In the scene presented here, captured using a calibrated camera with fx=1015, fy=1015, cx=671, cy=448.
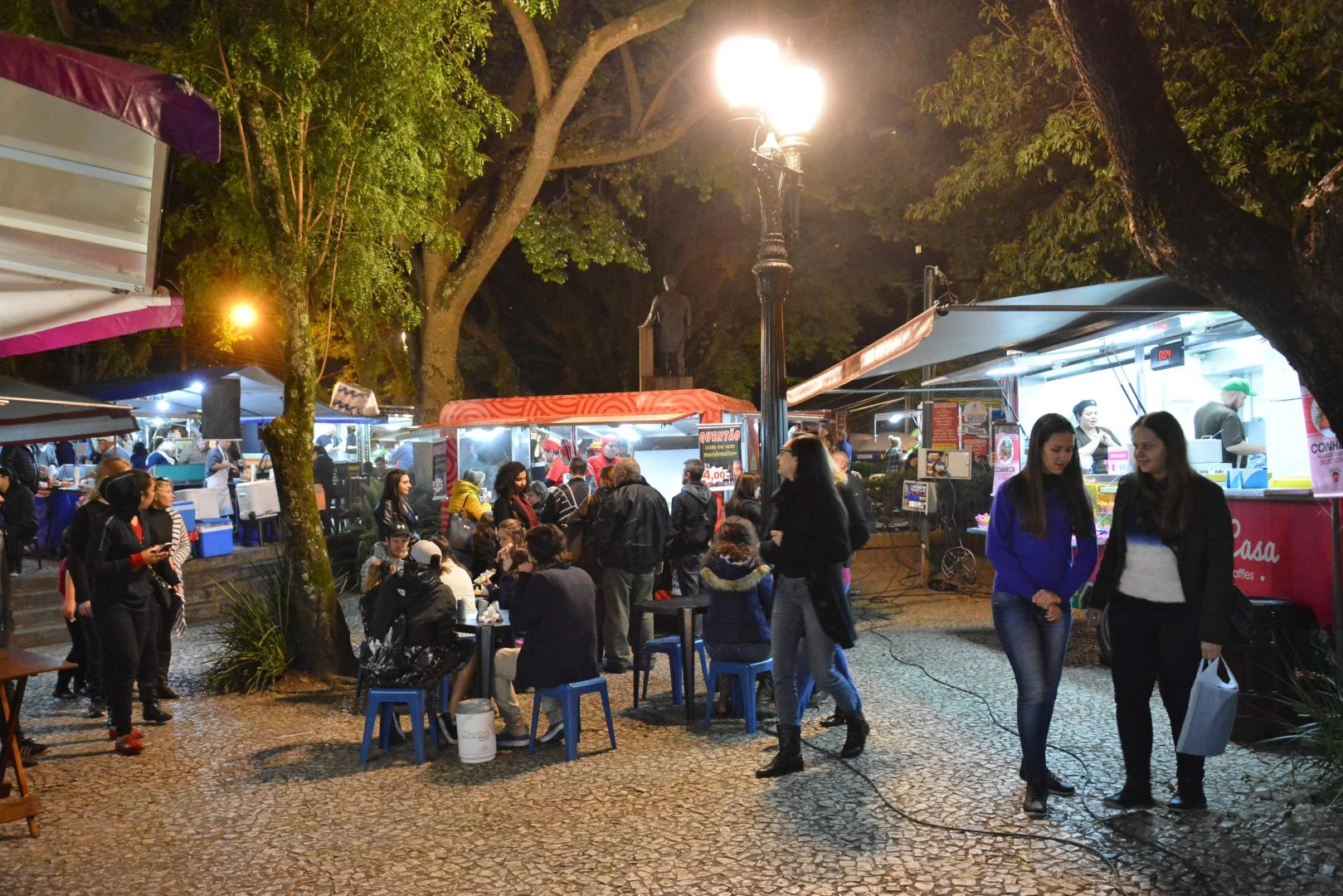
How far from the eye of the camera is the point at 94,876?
4430mm

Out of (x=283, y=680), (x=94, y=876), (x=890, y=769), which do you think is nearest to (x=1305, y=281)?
(x=890, y=769)

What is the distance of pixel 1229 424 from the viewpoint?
29.3 feet

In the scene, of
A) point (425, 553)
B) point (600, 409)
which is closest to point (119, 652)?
point (425, 553)

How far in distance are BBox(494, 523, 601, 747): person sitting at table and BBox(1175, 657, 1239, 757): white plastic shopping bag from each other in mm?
3196

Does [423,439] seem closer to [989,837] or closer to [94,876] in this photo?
[94,876]

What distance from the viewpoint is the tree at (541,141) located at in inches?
613

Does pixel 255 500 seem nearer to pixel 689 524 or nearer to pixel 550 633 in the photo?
pixel 689 524

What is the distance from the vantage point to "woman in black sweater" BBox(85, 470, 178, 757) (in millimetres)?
6531

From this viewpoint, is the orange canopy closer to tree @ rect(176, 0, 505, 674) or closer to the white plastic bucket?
tree @ rect(176, 0, 505, 674)

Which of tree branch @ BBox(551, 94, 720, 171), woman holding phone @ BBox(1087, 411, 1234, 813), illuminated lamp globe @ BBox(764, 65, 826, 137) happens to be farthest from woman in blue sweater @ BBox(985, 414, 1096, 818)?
tree branch @ BBox(551, 94, 720, 171)

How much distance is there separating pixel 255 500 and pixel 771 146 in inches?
448

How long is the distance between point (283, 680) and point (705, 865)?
5.22 m

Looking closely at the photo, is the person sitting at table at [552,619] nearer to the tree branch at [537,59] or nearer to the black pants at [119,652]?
the black pants at [119,652]

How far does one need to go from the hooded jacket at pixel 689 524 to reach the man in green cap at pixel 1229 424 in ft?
14.9
